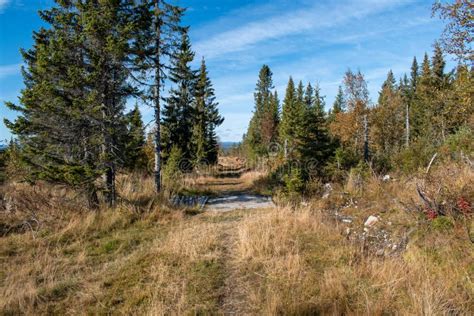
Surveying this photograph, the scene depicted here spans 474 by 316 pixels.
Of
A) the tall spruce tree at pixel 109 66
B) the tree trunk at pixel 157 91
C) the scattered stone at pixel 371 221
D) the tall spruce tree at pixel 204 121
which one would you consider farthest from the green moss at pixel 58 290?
the tall spruce tree at pixel 204 121

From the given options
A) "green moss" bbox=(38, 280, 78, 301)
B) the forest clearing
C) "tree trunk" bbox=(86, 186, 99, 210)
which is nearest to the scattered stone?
the forest clearing

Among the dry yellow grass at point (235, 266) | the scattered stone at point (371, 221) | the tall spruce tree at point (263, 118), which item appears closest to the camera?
the dry yellow grass at point (235, 266)

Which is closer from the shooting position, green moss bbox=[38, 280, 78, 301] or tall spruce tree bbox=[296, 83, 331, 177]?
green moss bbox=[38, 280, 78, 301]

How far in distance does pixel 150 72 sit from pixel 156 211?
5.42 m

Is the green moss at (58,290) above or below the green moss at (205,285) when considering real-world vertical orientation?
above

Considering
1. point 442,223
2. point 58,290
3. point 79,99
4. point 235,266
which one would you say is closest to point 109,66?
point 79,99

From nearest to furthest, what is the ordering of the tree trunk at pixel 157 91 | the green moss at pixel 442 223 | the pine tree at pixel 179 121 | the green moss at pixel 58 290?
1. the green moss at pixel 58 290
2. the green moss at pixel 442 223
3. the tree trunk at pixel 157 91
4. the pine tree at pixel 179 121

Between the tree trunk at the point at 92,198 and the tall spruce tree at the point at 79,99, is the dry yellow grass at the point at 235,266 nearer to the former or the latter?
the tree trunk at the point at 92,198

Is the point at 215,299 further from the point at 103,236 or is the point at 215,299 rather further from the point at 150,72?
the point at 150,72

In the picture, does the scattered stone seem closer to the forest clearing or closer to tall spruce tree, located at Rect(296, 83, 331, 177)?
the forest clearing

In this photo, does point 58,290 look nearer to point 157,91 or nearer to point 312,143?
point 157,91

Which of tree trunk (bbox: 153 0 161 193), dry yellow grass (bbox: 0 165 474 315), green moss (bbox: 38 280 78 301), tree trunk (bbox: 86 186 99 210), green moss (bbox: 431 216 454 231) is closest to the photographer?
dry yellow grass (bbox: 0 165 474 315)

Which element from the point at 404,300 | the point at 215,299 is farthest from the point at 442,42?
the point at 215,299

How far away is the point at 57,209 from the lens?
23.6 feet
